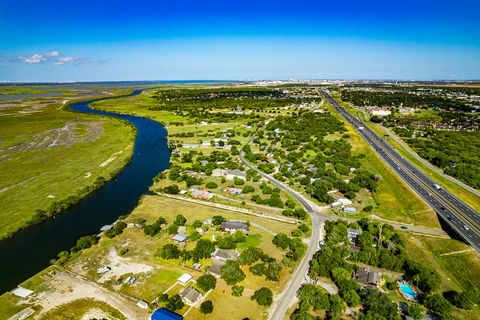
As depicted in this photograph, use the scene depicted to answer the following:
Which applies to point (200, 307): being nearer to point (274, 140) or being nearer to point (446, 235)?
point (446, 235)

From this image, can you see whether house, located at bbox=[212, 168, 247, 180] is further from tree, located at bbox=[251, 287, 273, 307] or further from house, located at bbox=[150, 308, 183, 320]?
house, located at bbox=[150, 308, 183, 320]

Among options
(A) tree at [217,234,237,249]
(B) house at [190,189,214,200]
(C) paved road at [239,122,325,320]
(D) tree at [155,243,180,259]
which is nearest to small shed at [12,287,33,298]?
(D) tree at [155,243,180,259]

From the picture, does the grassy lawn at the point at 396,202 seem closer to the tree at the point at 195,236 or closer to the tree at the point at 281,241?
the tree at the point at 281,241

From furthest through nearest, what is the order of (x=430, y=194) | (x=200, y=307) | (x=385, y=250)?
1. (x=430, y=194)
2. (x=385, y=250)
3. (x=200, y=307)

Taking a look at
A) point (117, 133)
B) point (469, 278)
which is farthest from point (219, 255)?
point (117, 133)

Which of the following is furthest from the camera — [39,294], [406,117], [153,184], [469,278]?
[406,117]

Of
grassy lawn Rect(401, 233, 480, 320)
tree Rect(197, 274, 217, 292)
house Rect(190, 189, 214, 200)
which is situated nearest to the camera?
tree Rect(197, 274, 217, 292)
